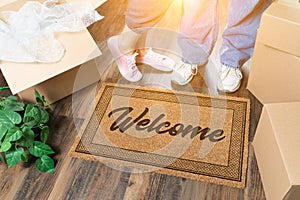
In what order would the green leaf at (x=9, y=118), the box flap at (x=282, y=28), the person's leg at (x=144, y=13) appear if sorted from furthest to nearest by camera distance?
the person's leg at (x=144, y=13) < the green leaf at (x=9, y=118) < the box flap at (x=282, y=28)

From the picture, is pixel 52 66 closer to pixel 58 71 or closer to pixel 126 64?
pixel 58 71

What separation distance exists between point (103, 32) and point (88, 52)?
0.40 m

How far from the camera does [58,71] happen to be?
→ 4.15ft

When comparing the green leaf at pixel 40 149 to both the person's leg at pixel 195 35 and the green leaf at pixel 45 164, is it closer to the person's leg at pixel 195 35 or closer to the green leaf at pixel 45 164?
the green leaf at pixel 45 164

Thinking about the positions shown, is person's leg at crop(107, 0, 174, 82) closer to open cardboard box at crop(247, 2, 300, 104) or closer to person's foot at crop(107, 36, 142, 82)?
person's foot at crop(107, 36, 142, 82)

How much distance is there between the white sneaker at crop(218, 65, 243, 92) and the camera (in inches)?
54.0

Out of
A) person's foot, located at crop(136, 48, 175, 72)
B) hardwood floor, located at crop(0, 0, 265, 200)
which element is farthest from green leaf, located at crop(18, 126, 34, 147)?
person's foot, located at crop(136, 48, 175, 72)

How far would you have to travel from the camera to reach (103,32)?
169cm

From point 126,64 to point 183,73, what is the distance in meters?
0.26

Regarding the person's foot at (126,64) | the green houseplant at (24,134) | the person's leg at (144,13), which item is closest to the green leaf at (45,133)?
the green houseplant at (24,134)

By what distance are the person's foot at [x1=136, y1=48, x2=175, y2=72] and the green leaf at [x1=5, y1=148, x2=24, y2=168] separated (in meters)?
0.66

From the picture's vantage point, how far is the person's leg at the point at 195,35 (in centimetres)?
127

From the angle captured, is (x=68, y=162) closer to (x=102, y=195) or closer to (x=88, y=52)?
(x=102, y=195)

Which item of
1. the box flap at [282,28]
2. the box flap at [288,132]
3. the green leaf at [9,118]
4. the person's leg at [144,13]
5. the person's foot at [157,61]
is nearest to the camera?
the box flap at [288,132]
